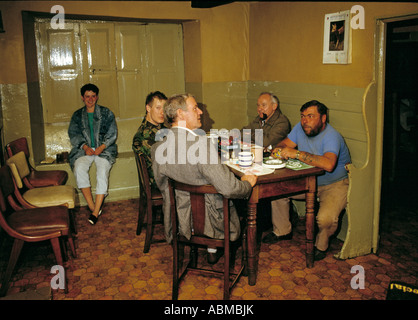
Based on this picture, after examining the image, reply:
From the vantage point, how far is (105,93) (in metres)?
5.59

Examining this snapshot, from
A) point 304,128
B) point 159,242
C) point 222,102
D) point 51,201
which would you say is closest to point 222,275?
point 159,242

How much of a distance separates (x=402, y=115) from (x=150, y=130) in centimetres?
457

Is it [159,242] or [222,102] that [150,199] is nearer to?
[159,242]

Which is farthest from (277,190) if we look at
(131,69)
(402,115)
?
(402,115)

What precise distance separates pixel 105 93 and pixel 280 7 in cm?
260

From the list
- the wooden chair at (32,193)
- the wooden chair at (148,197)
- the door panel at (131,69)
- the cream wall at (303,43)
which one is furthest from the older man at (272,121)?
the wooden chair at (32,193)

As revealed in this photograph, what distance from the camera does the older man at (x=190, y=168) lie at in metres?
2.75

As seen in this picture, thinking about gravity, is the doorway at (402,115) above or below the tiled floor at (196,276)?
above

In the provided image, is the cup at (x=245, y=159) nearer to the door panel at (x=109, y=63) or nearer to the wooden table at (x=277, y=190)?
the wooden table at (x=277, y=190)

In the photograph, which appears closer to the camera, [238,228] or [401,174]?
[238,228]

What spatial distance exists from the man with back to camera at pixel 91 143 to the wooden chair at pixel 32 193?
0.66m

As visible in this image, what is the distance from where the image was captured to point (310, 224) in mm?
3430

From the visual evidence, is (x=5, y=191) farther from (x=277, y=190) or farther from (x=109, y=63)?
(x=109, y=63)
